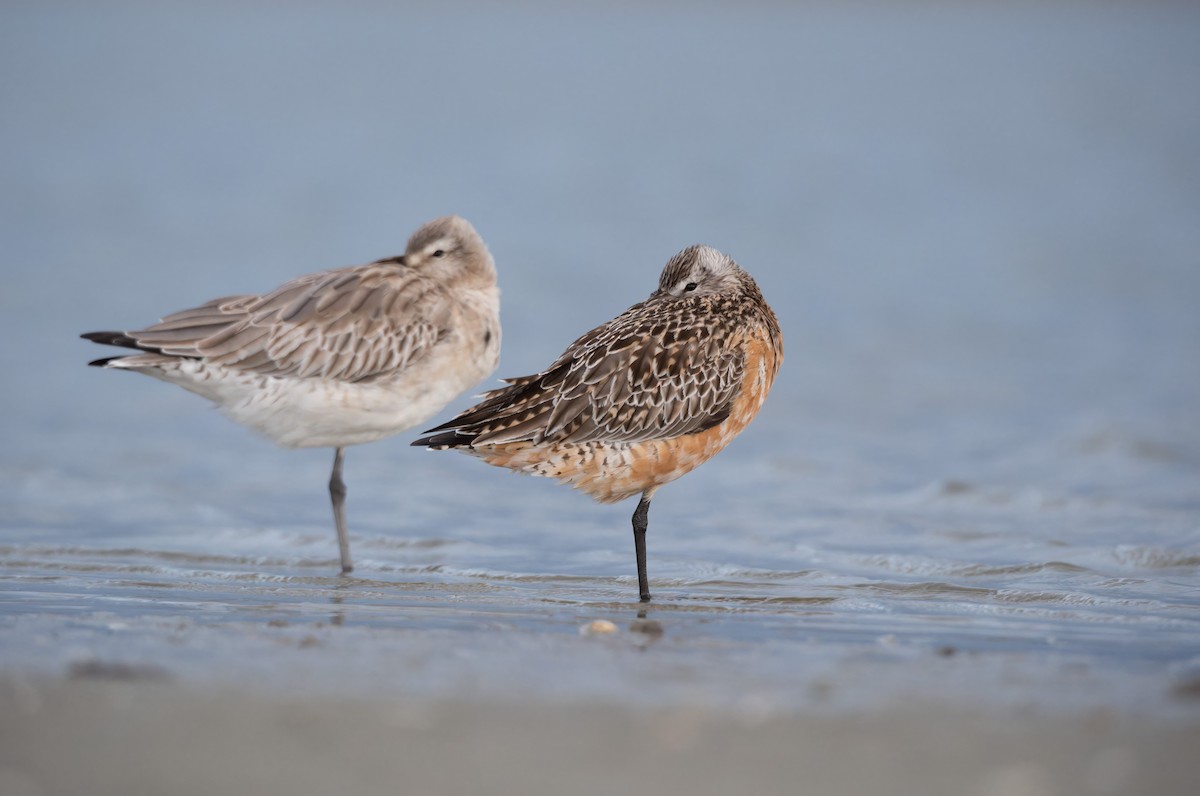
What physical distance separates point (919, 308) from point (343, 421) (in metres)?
8.57

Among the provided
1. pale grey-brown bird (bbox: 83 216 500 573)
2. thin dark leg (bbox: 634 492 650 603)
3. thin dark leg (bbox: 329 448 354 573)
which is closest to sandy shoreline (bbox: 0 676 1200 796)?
thin dark leg (bbox: 634 492 650 603)

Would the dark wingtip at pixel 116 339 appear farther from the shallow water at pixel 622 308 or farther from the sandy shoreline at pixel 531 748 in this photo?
the sandy shoreline at pixel 531 748

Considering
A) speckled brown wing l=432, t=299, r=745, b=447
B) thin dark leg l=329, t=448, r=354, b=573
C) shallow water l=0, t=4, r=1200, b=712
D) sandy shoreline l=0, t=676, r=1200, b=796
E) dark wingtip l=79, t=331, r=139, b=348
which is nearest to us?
sandy shoreline l=0, t=676, r=1200, b=796

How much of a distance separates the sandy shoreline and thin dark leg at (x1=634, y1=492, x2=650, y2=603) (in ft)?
7.12

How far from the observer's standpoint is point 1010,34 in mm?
35656

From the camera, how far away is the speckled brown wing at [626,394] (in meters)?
6.66

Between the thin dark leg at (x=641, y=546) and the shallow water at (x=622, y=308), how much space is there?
0.19 m

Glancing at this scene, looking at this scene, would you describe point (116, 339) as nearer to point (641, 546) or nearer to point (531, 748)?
point (641, 546)

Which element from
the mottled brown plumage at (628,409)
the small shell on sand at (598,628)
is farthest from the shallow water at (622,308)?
the mottled brown plumage at (628,409)

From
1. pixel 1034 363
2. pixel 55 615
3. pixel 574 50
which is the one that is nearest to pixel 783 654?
pixel 55 615

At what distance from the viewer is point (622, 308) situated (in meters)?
14.4

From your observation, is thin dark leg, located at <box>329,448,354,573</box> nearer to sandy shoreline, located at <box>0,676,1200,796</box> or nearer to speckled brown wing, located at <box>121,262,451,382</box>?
speckled brown wing, located at <box>121,262,451,382</box>

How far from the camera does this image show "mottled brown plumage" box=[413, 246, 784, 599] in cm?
667

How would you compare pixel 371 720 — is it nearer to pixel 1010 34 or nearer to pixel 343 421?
pixel 343 421
